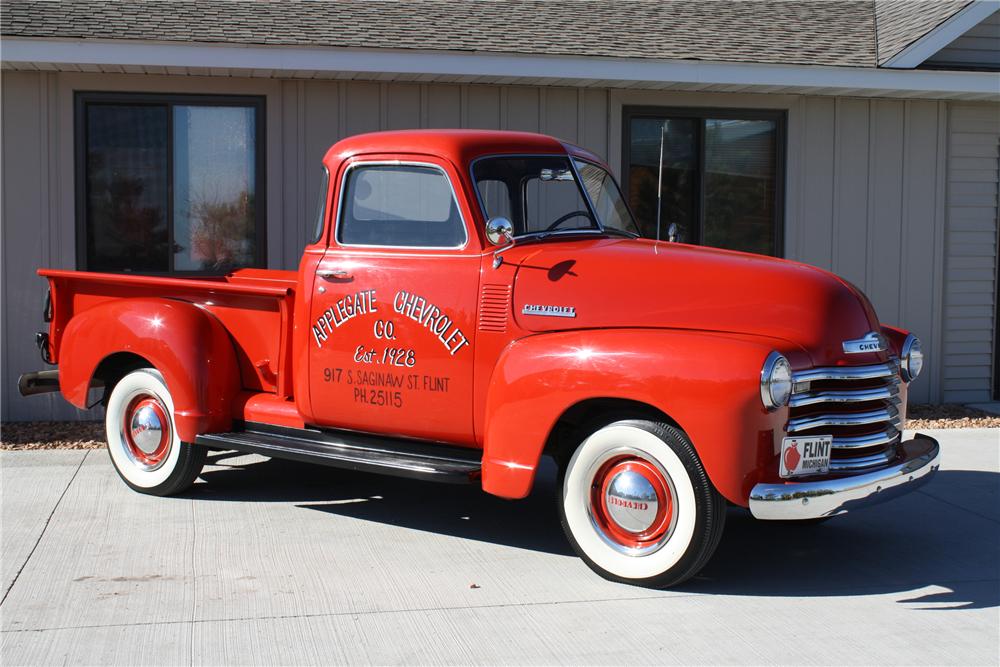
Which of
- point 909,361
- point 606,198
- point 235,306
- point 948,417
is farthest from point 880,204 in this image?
point 235,306

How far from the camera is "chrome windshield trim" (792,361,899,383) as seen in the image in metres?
4.39

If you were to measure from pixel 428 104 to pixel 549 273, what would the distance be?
448 centimetres

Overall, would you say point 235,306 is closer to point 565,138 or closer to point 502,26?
point 565,138

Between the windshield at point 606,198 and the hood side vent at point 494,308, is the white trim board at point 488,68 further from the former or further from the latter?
the hood side vent at point 494,308

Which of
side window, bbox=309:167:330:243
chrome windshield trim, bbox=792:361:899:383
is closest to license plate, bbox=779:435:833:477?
chrome windshield trim, bbox=792:361:899:383

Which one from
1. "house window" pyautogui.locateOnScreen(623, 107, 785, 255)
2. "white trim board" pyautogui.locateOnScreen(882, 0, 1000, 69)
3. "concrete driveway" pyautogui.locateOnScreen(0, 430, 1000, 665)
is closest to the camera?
"concrete driveway" pyautogui.locateOnScreen(0, 430, 1000, 665)

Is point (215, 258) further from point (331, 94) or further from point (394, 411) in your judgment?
point (394, 411)

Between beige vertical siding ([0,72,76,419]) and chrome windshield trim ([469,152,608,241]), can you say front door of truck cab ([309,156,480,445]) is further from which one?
beige vertical siding ([0,72,76,419])

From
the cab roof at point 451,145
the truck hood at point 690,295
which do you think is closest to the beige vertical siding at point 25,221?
→ the cab roof at point 451,145

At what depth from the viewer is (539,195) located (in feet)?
18.7

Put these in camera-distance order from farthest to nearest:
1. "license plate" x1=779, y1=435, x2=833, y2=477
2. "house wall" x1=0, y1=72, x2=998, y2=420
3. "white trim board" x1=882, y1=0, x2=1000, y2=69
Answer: "white trim board" x1=882, y1=0, x2=1000, y2=69 → "house wall" x1=0, y1=72, x2=998, y2=420 → "license plate" x1=779, y1=435, x2=833, y2=477

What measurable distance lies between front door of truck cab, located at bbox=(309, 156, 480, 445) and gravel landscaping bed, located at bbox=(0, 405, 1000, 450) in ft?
10.5

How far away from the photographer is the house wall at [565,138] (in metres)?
8.56

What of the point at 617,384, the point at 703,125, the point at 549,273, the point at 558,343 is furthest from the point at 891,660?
the point at 703,125
